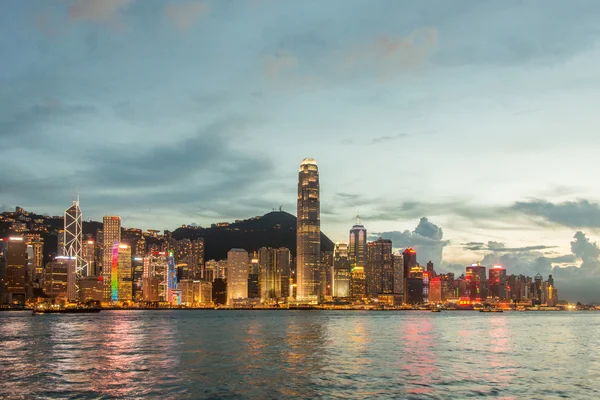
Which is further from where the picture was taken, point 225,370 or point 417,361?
point 417,361

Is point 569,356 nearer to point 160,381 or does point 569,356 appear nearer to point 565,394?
point 565,394

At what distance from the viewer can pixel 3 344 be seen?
101 m

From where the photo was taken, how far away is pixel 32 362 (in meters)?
75.3

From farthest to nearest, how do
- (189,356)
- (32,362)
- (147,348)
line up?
(147,348), (189,356), (32,362)

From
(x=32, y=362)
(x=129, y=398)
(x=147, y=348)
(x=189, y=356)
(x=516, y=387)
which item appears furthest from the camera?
(x=147, y=348)

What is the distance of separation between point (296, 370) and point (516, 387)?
2216 centimetres

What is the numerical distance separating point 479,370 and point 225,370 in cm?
2666

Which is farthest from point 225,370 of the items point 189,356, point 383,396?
point 383,396

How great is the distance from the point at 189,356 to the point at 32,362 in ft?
60.1

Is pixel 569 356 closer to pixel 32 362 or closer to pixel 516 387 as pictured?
pixel 516 387

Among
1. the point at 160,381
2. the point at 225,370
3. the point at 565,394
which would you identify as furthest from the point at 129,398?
the point at 565,394

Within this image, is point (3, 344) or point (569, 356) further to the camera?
point (3, 344)

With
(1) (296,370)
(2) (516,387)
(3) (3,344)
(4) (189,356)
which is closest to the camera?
(2) (516,387)

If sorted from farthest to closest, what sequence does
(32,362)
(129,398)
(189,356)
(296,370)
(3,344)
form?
(3,344) → (189,356) → (32,362) → (296,370) → (129,398)
